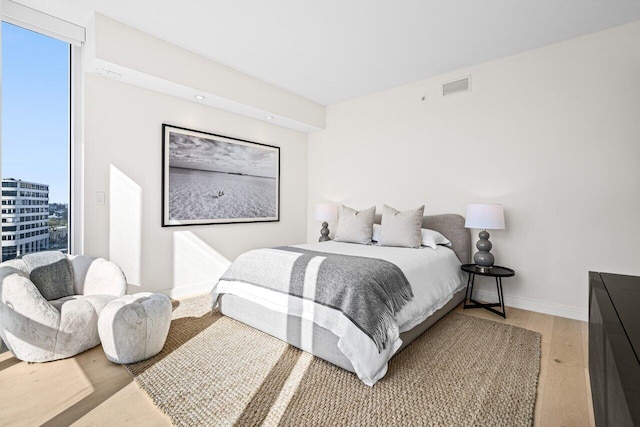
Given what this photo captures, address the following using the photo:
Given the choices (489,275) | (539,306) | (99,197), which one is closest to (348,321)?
(489,275)

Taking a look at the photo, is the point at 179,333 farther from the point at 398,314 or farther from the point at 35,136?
the point at 35,136

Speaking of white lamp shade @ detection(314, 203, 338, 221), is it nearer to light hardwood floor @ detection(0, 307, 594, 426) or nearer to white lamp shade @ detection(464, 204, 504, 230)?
white lamp shade @ detection(464, 204, 504, 230)

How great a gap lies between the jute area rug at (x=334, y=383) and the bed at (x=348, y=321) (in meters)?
0.10

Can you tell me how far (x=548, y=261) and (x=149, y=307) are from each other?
3629mm

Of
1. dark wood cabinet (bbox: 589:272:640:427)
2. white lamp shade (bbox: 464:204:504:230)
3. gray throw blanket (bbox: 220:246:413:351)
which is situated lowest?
gray throw blanket (bbox: 220:246:413:351)

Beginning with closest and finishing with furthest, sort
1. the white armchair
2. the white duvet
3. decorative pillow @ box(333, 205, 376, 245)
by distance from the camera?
the white duvet → the white armchair → decorative pillow @ box(333, 205, 376, 245)

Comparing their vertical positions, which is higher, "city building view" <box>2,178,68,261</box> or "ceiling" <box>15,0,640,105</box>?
"ceiling" <box>15,0,640,105</box>

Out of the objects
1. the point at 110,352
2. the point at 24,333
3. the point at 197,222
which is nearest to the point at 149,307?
the point at 110,352

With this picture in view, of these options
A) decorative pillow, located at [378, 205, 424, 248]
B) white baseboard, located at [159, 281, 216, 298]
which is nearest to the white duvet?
decorative pillow, located at [378, 205, 424, 248]

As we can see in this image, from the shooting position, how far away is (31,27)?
2592 millimetres

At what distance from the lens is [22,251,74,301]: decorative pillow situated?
223 cm

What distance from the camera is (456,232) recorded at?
3.40 meters

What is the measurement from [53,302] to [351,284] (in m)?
2.21

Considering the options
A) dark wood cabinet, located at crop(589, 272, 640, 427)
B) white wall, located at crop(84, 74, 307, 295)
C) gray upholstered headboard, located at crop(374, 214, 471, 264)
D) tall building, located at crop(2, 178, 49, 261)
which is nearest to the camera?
dark wood cabinet, located at crop(589, 272, 640, 427)
